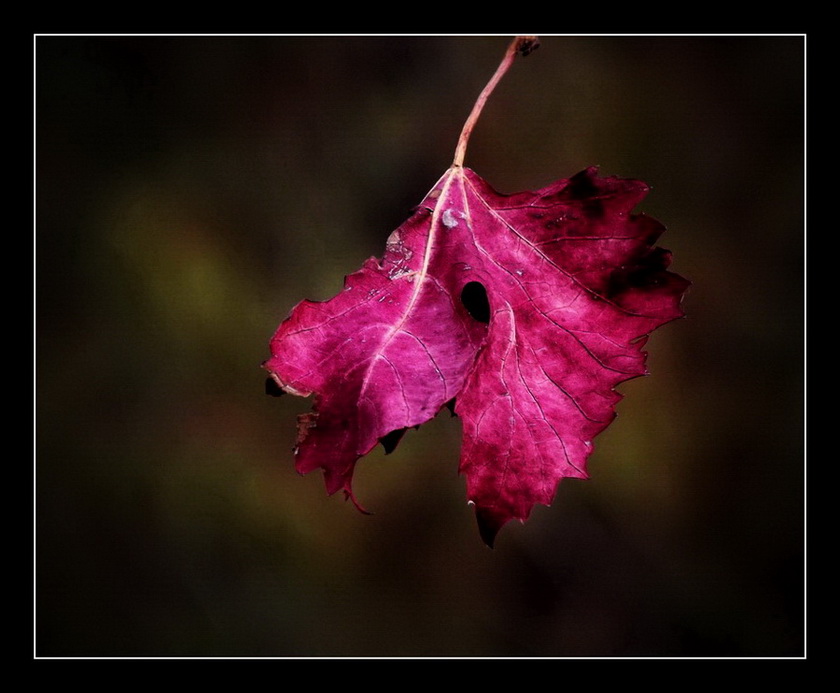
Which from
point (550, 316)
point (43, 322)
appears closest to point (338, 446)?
point (550, 316)

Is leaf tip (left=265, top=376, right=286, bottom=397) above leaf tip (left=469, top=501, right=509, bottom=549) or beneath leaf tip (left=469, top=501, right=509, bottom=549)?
above

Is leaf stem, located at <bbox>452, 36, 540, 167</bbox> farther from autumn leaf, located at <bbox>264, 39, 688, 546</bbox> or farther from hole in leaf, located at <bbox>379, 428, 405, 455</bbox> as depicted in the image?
hole in leaf, located at <bbox>379, 428, 405, 455</bbox>

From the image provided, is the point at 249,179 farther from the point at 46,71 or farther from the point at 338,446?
the point at 338,446

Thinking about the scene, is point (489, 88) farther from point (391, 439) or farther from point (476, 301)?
point (391, 439)

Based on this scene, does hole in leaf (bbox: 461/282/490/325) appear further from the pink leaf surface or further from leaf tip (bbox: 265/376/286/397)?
leaf tip (bbox: 265/376/286/397)

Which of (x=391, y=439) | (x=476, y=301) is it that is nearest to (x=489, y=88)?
(x=476, y=301)

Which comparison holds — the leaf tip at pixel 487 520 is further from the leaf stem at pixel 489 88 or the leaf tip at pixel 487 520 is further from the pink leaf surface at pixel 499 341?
the leaf stem at pixel 489 88

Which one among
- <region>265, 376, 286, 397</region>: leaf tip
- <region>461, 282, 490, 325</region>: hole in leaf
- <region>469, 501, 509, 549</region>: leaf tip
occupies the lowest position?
<region>469, 501, 509, 549</region>: leaf tip

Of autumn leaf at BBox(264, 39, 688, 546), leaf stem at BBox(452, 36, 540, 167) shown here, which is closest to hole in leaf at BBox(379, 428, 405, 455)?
autumn leaf at BBox(264, 39, 688, 546)
